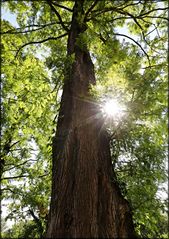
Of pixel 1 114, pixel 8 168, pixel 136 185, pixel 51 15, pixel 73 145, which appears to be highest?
pixel 51 15

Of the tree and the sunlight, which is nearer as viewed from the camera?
the tree

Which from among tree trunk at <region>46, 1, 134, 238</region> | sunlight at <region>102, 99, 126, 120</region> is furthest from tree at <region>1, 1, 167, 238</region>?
sunlight at <region>102, 99, 126, 120</region>

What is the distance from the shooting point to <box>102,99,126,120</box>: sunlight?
3592 millimetres

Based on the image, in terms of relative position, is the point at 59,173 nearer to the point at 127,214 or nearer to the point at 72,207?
the point at 72,207

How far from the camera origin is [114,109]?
3.68m

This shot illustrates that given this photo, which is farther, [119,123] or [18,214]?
[18,214]

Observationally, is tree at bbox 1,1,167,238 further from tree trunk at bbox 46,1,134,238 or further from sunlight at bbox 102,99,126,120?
sunlight at bbox 102,99,126,120

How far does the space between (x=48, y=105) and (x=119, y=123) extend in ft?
12.0

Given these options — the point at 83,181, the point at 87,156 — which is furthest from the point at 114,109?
the point at 83,181

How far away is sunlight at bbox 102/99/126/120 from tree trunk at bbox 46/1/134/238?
0.71 feet

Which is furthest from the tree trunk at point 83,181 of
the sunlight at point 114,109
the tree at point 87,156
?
the sunlight at point 114,109

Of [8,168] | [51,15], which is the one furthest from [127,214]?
[8,168]

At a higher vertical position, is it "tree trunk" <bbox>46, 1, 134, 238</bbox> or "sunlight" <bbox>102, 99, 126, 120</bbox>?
"sunlight" <bbox>102, 99, 126, 120</bbox>

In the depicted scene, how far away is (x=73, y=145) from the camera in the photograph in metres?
3.74
